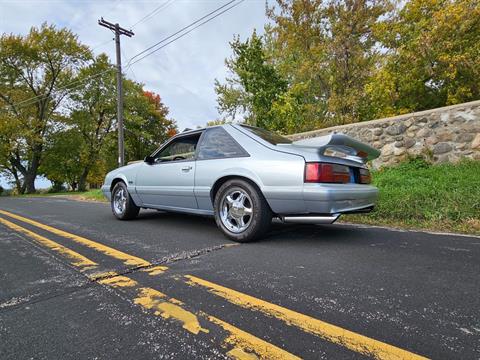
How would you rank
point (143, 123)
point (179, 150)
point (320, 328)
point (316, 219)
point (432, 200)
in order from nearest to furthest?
point (320, 328) → point (316, 219) → point (432, 200) → point (179, 150) → point (143, 123)

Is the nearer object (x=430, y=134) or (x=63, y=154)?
(x=430, y=134)

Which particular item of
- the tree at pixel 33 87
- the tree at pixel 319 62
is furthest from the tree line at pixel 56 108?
the tree at pixel 319 62

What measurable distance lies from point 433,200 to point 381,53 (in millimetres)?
10231

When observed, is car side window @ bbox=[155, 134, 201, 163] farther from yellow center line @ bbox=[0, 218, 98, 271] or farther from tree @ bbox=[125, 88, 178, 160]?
tree @ bbox=[125, 88, 178, 160]

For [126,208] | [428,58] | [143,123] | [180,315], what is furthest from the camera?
[143,123]

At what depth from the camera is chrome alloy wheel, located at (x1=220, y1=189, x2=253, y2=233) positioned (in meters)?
3.51

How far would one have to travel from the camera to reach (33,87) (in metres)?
27.5

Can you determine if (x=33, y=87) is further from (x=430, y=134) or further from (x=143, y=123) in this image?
(x=430, y=134)

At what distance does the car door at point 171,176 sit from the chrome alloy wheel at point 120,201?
1.78 ft

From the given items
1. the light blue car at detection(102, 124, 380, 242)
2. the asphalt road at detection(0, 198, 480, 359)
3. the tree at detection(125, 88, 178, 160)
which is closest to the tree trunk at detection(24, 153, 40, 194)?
the tree at detection(125, 88, 178, 160)

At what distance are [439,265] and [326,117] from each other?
477 inches

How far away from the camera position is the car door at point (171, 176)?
13.5 feet

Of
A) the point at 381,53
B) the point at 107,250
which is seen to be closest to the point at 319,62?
the point at 381,53

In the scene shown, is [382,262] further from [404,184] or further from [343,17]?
[343,17]
